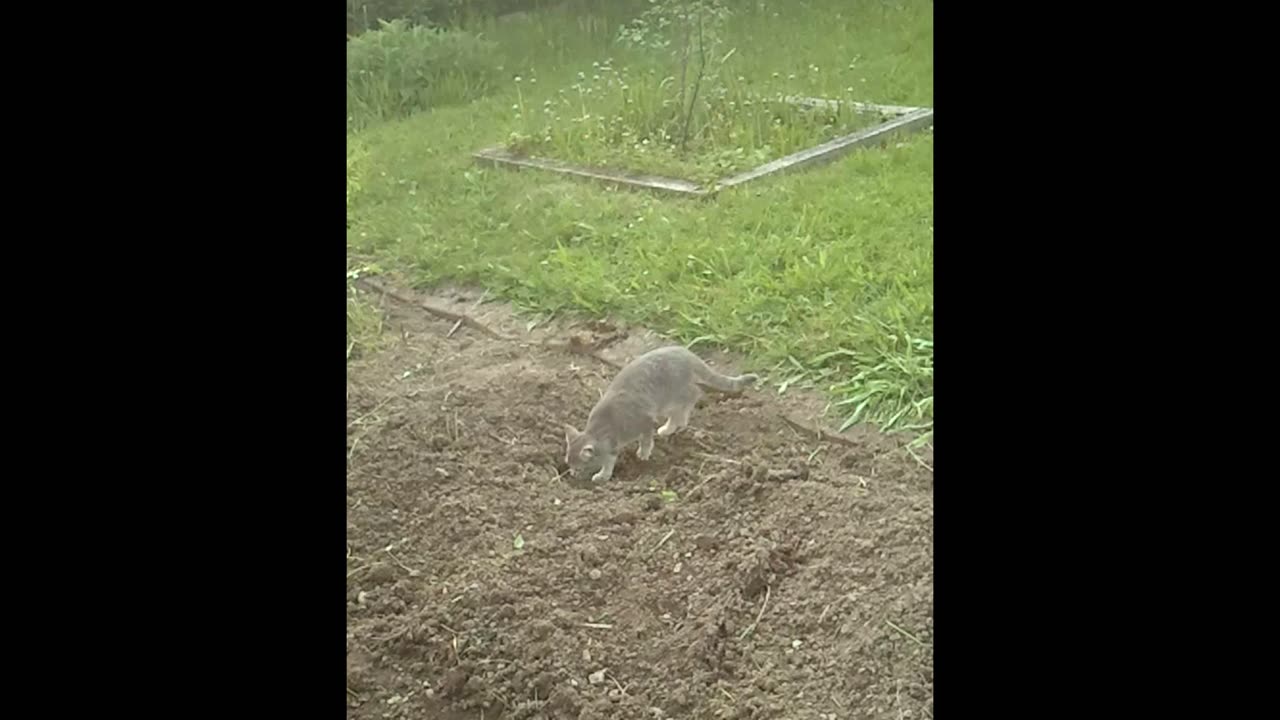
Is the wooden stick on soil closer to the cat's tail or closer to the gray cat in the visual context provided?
the gray cat

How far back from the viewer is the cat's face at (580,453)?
5.64 feet

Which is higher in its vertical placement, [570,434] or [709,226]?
[709,226]

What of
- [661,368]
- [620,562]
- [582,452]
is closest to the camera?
[620,562]

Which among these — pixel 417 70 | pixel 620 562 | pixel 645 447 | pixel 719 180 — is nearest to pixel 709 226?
pixel 719 180

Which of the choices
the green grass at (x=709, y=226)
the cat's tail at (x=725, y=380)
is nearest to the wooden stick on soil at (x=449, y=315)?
the green grass at (x=709, y=226)

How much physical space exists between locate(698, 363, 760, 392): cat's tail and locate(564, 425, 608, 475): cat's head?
0.63ft

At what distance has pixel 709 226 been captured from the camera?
196cm

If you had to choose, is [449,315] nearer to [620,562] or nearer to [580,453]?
[580,453]

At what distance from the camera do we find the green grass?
1747mm

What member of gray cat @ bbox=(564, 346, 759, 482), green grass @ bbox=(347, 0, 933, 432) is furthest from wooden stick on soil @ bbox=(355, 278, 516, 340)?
gray cat @ bbox=(564, 346, 759, 482)

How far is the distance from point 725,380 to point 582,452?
0.25 meters
